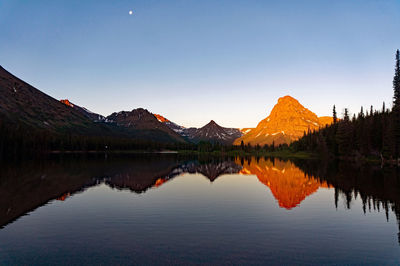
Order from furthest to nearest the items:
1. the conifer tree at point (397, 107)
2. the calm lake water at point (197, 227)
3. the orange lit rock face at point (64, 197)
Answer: the conifer tree at point (397, 107)
the orange lit rock face at point (64, 197)
the calm lake water at point (197, 227)

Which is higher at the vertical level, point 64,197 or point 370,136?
point 370,136

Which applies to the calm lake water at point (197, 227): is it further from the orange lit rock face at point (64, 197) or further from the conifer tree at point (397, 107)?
the conifer tree at point (397, 107)

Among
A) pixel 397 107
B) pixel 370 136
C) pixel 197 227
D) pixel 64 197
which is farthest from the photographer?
pixel 370 136

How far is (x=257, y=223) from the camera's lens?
95.0ft

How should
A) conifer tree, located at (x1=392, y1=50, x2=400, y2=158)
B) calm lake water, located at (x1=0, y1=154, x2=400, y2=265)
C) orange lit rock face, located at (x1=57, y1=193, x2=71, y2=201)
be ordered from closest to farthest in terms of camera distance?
calm lake water, located at (x1=0, y1=154, x2=400, y2=265) → orange lit rock face, located at (x1=57, y1=193, x2=71, y2=201) → conifer tree, located at (x1=392, y1=50, x2=400, y2=158)

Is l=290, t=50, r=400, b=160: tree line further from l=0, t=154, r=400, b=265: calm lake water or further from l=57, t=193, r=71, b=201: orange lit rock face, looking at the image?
l=57, t=193, r=71, b=201: orange lit rock face

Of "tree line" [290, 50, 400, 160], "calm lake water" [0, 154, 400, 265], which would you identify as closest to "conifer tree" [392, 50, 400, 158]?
"tree line" [290, 50, 400, 160]

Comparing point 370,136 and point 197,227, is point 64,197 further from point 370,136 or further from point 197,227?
point 370,136

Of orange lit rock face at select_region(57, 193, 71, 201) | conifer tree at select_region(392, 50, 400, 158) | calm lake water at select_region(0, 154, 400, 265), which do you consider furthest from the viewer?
conifer tree at select_region(392, 50, 400, 158)

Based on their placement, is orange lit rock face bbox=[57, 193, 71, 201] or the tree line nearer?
orange lit rock face bbox=[57, 193, 71, 201]

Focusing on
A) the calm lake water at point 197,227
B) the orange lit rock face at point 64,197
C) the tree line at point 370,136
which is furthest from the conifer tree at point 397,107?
the orange lit rock face at point 64,197

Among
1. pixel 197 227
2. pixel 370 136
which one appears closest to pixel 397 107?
pixel 370 136

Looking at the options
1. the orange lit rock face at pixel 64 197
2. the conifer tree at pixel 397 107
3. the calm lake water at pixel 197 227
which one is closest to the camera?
the calm lake water at pixel 197 227

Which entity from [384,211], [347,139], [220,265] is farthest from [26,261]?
[347,139]
